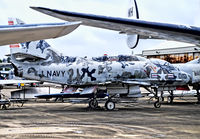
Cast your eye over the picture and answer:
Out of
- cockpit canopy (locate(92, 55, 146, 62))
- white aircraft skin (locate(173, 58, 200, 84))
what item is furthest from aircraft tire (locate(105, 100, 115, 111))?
white aircraft skin (locate(173, 58, 200, 84))

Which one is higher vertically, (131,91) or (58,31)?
(58,31)

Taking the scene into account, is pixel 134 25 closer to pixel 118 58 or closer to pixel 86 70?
pixel 86 70

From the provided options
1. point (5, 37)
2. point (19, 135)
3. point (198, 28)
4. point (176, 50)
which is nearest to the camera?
point (5, 37)

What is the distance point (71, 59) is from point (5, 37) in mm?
13215

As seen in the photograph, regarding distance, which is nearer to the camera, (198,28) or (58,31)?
(58,31)

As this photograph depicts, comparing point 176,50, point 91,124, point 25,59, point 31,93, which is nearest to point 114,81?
point 25,59

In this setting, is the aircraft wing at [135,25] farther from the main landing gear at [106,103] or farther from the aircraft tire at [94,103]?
the aircraft tire at [94,103]

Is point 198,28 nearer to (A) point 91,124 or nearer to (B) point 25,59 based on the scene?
(A) point 91,124

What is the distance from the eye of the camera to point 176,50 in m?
55.3

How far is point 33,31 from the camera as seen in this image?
4.24 meters

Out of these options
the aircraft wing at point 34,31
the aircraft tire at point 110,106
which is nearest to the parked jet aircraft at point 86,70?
the aircraft tire at point 110,106

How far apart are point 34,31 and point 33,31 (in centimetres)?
1

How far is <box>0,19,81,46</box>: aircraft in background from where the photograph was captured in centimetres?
410

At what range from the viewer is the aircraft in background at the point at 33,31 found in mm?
4102
